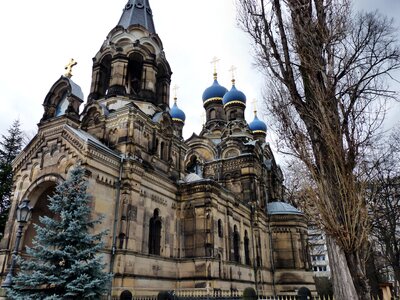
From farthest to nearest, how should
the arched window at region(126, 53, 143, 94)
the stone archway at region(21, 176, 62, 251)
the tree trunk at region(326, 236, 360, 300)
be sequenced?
the arched window at region(126, 53, 143, 94)
the stone archway at region(21, 176, 62, 251)
the tree trunk at region(326, 236, 360, 300)

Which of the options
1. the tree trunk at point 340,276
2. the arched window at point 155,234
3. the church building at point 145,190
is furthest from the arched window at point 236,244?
the tree trunk at point 340,276

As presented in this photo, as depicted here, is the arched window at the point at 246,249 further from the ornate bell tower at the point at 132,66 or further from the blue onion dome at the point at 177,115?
the blue onion dome at the point at 177,115

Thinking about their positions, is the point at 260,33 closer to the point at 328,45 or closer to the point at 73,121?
the point at 328,45

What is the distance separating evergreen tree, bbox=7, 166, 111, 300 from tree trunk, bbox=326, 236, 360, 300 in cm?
590

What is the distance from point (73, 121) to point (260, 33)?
8.78 m

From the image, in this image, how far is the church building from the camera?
40.3 ft

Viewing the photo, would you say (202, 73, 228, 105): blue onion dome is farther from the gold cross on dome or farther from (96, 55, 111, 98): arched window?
the gold cross on dome

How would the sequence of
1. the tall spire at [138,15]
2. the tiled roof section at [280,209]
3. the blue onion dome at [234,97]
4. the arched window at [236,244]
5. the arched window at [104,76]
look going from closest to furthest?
the arched window at [104,76]
the tall spire at [138,15]
the arched window at [236,244]
the tiled roof section at [280,209]
the blue onion dome at [234,97]

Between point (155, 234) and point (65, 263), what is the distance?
5.77m

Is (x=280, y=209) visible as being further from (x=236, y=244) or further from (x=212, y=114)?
(x=212, y=114)

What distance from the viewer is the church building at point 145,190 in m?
12.3

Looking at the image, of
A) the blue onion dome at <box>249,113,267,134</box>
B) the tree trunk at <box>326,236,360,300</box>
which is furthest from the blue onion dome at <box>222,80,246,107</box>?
the tree trunk at <box>326,236,360,300</box>

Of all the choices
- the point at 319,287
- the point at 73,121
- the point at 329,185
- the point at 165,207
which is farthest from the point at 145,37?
the point at 319,287

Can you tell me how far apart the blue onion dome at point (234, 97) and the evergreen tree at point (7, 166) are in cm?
1778
